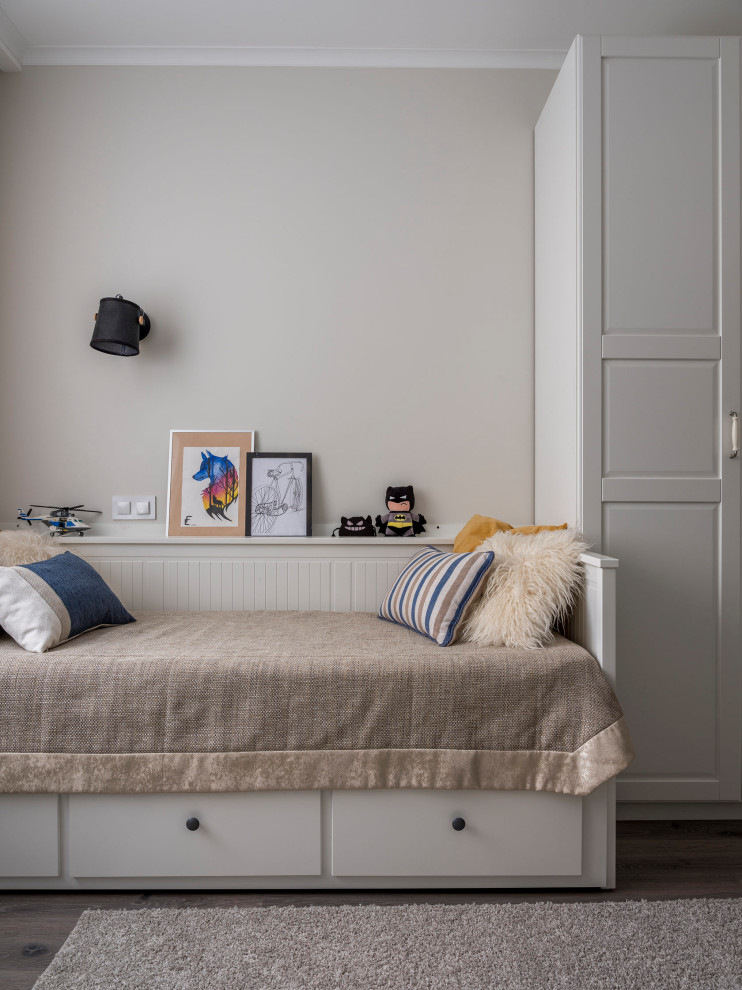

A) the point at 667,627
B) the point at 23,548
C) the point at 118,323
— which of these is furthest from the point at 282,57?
the point at 667,627

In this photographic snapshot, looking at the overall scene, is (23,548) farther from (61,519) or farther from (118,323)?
(118,323)

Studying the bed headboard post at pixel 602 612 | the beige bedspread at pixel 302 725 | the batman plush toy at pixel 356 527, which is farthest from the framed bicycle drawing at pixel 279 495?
the bed headboard post at pixel 602 612

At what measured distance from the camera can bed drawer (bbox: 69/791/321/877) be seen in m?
1.57

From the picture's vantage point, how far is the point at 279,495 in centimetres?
242

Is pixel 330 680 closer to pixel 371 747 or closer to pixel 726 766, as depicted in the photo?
pixel 371 747

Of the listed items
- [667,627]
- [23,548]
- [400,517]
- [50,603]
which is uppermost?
[400,517]

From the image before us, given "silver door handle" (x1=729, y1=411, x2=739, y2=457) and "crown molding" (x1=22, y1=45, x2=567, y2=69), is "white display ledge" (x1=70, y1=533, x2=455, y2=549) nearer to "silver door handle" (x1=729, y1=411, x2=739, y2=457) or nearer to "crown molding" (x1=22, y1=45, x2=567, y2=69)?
"silver door handle" (x1=729, y1=411, x2=739, y2=457)

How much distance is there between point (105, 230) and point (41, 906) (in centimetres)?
222

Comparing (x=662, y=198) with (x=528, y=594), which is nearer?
(x=528, y=594)

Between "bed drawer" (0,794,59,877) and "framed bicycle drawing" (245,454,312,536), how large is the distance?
1.10 m

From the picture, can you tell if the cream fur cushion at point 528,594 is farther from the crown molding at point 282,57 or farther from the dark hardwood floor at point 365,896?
the crown molding at point 282,57

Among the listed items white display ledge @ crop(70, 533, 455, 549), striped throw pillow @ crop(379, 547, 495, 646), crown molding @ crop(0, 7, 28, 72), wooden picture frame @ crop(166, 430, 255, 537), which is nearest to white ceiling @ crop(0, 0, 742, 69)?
crown molding @ crop(0, 7, 28, 72)

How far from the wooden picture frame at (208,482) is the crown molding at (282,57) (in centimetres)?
141

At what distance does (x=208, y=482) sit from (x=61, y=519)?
54 centimetres
